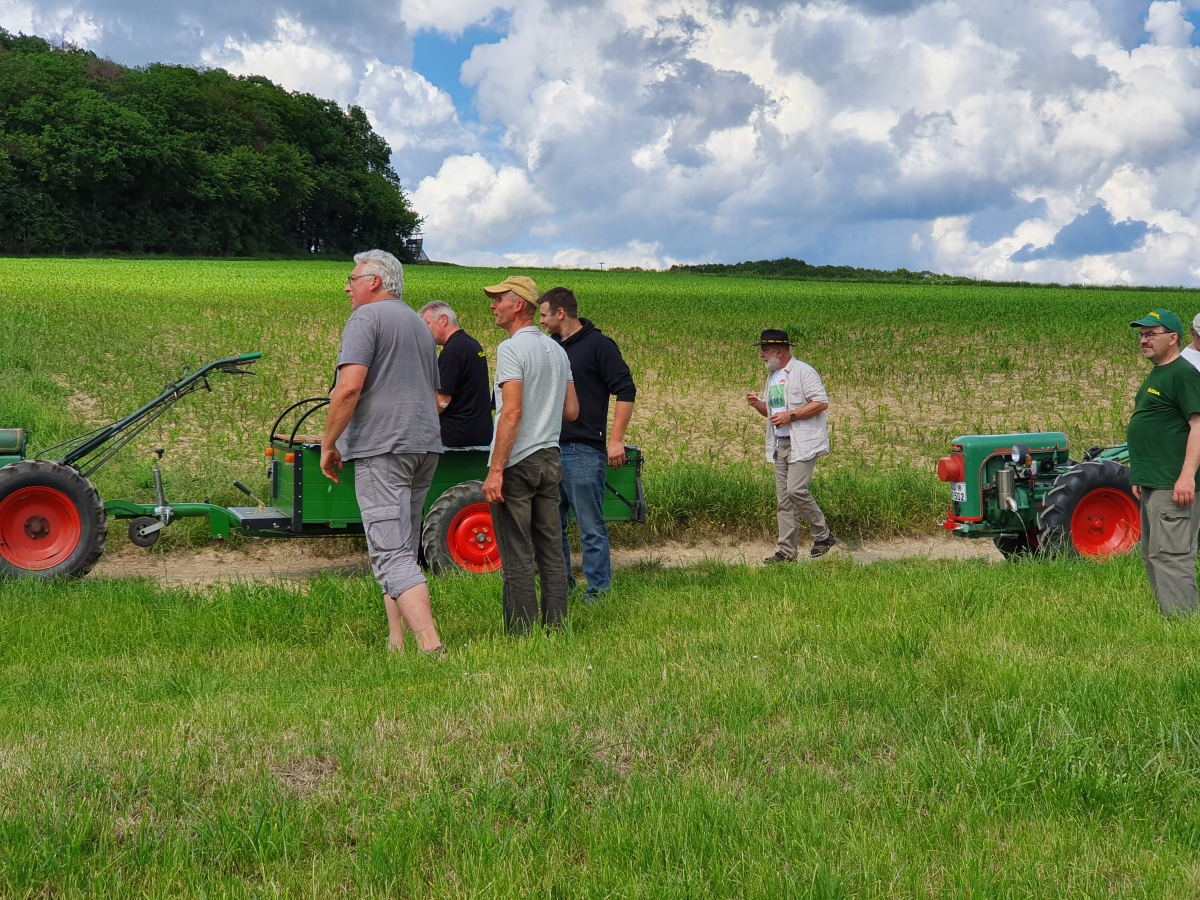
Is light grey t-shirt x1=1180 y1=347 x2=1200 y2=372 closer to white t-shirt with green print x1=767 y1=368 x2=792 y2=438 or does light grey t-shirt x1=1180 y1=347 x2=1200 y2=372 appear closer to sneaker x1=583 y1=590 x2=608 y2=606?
white t-shirt with green print x1=767 y1=368 x2=792 y2=438

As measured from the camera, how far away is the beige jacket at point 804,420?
903 centimetres

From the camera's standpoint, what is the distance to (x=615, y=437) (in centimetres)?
754

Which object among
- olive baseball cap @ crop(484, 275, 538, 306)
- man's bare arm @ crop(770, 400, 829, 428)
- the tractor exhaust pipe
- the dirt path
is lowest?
the dirt path

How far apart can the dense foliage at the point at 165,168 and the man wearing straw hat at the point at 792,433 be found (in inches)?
2578

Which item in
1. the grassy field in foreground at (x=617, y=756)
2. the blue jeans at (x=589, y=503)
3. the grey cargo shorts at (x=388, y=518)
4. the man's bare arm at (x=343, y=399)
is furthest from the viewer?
the blue jeans at (x=589, y=503)

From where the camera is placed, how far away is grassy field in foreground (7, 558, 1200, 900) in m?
3.25

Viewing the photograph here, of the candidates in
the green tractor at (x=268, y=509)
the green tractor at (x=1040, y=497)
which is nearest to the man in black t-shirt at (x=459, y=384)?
the green tractor at (x=268, y=509)

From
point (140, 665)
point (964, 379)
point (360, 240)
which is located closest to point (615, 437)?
point (140, 665)

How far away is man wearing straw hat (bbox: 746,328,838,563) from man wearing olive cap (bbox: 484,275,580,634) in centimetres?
323

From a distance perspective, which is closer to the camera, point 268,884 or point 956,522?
point 268,884

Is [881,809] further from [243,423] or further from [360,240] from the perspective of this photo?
[360,240]

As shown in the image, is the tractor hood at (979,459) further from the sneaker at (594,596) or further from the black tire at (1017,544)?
the sneaker at (594,596)

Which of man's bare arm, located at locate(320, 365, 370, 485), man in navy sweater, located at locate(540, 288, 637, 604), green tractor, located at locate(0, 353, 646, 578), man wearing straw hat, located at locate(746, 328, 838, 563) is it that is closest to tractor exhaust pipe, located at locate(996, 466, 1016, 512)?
man wearing straw hat, located at locate(746, 328, 838, 563)

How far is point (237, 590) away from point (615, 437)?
8.50 ft
